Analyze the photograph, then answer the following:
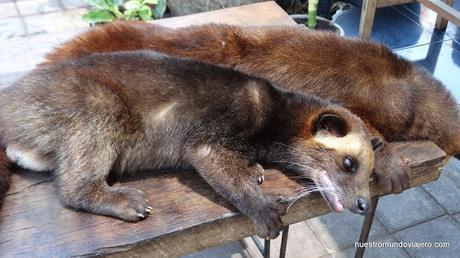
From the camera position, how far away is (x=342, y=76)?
2412 millimetres

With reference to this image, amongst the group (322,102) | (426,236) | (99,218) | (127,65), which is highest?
(127,65)

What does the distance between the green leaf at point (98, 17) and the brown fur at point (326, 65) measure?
219 centimetres

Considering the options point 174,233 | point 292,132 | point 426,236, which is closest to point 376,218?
point 426,236

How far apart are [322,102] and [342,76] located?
0.22 m

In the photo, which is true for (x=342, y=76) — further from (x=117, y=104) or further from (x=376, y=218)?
(x=376, y=218)

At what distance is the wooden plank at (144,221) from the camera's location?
1.78 meters

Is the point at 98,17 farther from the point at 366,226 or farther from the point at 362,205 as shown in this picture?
the point at 362,205

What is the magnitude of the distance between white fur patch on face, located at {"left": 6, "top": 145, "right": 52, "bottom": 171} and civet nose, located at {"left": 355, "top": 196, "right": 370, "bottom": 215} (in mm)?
1197

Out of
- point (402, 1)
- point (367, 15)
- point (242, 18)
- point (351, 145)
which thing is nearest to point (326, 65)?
point (351, 145)

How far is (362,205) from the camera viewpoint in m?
1.94

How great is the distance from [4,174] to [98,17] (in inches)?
118

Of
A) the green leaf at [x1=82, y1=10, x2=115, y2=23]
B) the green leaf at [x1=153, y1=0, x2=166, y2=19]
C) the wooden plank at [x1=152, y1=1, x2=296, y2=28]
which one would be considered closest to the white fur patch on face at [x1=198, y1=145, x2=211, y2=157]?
the wooden plank at [x1=152, y1=1, x2=296, y2=28]

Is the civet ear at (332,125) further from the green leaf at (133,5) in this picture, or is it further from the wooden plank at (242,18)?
the green leaf at (133,5)

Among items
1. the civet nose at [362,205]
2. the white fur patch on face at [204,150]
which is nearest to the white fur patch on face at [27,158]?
the white fur patch on face at [204,150]
